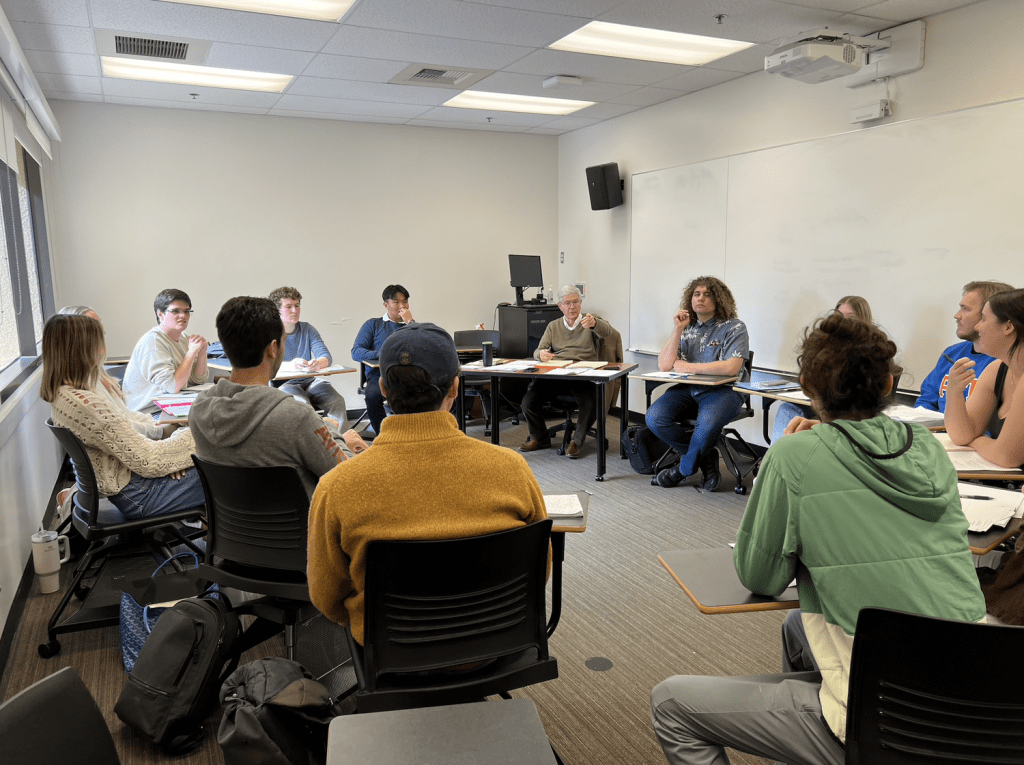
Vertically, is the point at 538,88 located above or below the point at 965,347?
above

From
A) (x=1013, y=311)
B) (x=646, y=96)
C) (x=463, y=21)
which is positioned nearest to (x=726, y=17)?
(x=463, y=21)

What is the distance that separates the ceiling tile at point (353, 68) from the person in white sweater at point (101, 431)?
2.66m

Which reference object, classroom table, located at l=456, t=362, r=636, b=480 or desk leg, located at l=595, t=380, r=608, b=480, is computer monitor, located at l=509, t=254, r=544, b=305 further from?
desk leg, located at l=595, t=380, r=608, b=480

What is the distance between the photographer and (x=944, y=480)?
1.46m

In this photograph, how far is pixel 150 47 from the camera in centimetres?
446

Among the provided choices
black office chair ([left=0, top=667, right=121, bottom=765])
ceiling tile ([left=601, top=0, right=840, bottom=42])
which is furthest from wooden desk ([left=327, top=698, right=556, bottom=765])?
ceiling tile ([left=601, top=0, right=840, bottom=42])

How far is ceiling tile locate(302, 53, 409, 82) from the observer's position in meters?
4.75

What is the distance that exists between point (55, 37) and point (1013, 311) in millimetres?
4978

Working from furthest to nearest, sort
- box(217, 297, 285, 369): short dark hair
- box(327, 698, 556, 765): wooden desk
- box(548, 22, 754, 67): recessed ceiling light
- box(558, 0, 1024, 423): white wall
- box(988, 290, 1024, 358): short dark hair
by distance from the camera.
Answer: box(548, 22, 754, 67): recessed ceiling light → box(558, 0, 1024, 423): white wall → box(988, 290, 1024, 358): short dark hair → box(217, 297, 285, 369): short dark hair → box(327, 698, 556, 765): wooden desk

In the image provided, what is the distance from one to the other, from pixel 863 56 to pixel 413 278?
14.2 feet

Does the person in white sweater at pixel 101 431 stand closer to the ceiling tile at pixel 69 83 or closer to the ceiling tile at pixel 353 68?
the ceiling tile at pixel 353 68

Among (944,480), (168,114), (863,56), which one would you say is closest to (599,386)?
(863,56)

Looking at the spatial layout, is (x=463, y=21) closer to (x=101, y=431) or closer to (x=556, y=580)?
(x=101, y=431)

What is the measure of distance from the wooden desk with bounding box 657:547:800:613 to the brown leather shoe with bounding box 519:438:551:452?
4038mm
